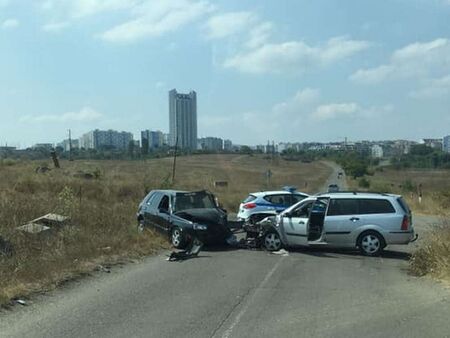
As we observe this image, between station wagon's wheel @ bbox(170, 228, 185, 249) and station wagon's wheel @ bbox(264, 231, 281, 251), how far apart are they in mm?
2318

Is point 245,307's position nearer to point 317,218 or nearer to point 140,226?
point 317,218

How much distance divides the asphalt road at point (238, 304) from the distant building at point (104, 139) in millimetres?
118732

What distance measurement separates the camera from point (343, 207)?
1683 centimetres

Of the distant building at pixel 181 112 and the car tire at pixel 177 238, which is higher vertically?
the distant building at pixel 181 112

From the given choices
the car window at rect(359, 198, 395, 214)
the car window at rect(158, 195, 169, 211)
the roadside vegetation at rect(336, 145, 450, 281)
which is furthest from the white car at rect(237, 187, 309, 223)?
the car window at rect(359, 198, 395, 214)

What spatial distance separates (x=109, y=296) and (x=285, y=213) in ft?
26.5

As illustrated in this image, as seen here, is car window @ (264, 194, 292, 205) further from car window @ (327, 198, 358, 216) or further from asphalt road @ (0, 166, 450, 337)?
asphalt road @ (0, 166, 450, 337)

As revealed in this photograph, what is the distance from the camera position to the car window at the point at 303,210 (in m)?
17.0

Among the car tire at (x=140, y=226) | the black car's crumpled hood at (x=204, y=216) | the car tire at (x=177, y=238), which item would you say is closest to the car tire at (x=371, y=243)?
the black car's crumpled hood at (x=204, y=216)

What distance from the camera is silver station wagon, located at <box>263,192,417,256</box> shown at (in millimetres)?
16375

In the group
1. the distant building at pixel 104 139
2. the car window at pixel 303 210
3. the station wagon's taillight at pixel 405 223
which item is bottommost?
the station wagon's taillight at pixel 405 223

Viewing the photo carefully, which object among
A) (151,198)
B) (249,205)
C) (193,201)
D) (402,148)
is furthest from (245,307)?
(402,148)

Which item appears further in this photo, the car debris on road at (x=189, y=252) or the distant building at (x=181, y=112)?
the distant building at (x=181, y=112)

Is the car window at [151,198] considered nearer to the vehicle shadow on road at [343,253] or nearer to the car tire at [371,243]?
the vehicle shadow on road at [343,253]
